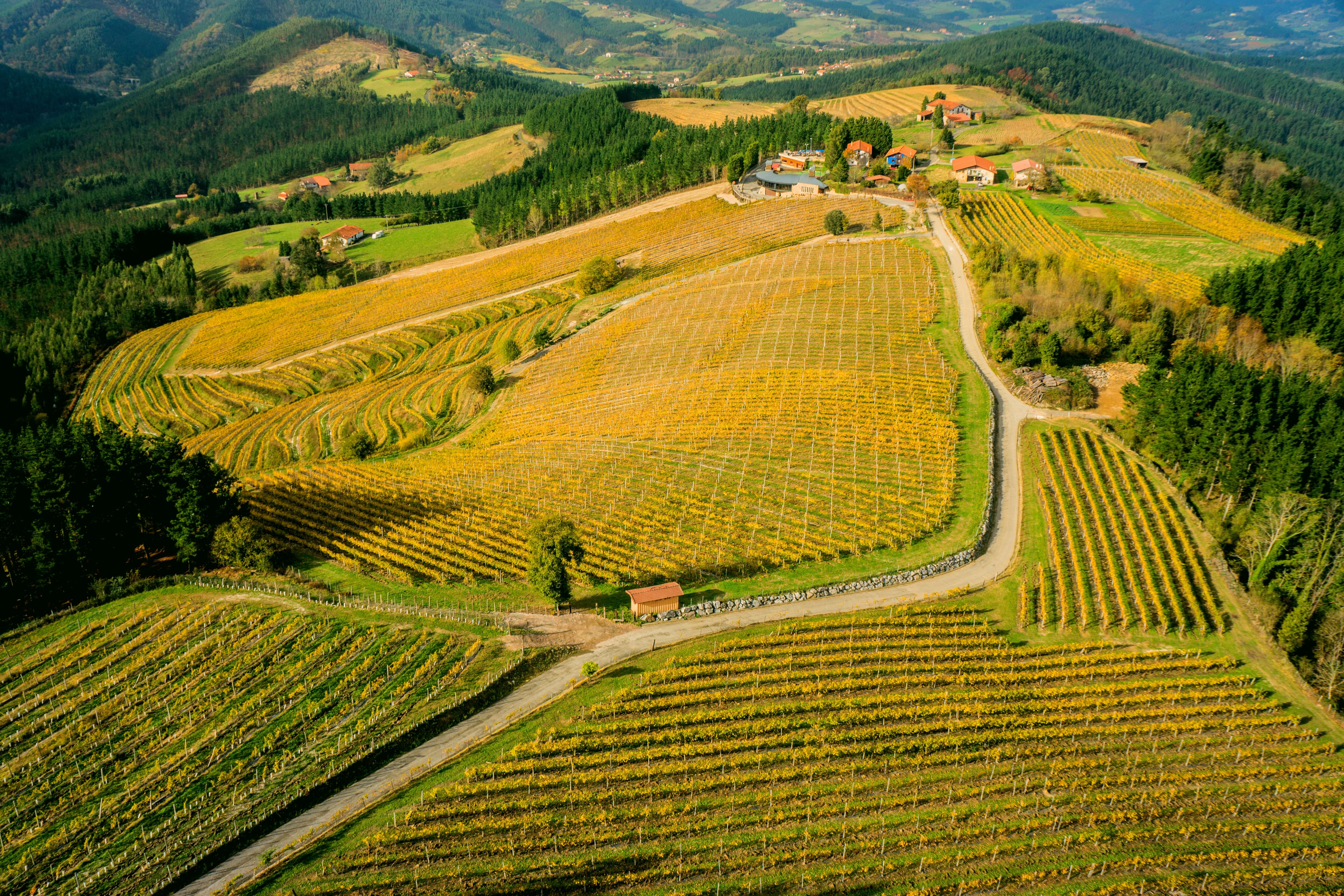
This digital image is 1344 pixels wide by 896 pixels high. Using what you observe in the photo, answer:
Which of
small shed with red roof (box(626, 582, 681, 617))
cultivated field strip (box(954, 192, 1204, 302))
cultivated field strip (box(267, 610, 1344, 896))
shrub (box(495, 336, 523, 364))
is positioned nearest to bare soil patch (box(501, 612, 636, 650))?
small shed with red roof (box(626, 582, 681, 617))

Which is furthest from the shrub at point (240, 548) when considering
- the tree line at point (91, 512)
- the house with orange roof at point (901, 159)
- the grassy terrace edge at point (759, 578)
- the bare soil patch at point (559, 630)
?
the house with orange roof at point (901, 159)

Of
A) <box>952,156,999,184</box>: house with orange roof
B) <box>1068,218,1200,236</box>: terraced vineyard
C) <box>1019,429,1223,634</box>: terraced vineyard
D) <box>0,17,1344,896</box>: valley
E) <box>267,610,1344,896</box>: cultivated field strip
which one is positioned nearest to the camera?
<box>267,610,1344,896</box>: cultivated field strip

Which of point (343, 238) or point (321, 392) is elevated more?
point (343, 238)

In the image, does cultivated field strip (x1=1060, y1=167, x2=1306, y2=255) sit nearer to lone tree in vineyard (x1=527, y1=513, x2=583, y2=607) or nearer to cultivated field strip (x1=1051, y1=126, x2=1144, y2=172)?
cultivated field strip (x1=1051, y1=126, x2=1144, y2=172)

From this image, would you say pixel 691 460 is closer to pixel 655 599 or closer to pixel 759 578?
pixel 759 578

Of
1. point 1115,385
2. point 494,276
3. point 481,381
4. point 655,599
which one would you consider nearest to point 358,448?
point 481,381

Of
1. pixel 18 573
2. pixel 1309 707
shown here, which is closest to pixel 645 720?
pixel 1309 707
